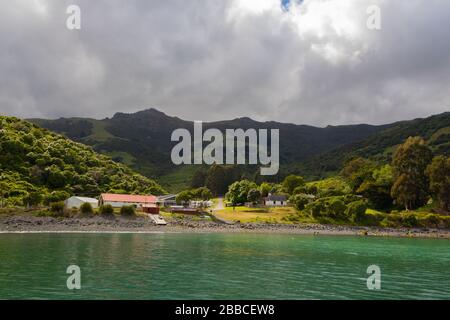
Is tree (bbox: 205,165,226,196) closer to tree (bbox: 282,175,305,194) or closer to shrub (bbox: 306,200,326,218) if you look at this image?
tree (bbox: 282,175,305,194)

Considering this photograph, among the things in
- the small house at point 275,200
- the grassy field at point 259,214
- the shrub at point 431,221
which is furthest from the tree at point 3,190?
the shrub at point 431,221

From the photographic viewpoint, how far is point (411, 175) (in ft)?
413

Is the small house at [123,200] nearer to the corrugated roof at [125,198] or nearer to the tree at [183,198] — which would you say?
the corrugated roof at [125,198]

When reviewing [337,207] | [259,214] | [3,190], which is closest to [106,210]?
[3,190]

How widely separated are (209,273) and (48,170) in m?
104

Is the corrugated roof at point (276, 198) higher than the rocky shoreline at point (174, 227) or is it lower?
higher

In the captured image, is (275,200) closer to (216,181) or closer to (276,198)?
(276,198)

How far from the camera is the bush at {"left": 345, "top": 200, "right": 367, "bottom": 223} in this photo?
111312 millimetres

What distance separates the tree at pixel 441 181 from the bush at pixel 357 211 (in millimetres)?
26682

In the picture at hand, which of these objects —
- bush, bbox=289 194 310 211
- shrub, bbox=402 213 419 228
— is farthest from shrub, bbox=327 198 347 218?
shrub, bbox=402 213 419 228

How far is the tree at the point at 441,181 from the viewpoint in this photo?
391ft

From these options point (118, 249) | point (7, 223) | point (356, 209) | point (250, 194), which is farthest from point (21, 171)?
point (356, 209)

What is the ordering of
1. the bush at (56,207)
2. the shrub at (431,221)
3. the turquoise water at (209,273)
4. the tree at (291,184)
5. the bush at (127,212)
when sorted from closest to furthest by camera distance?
the turquoise water at (209,273) < the bush at (56,207) < the bush at (127,212) < the shrub at (431,221) < the tree at (291,184)
